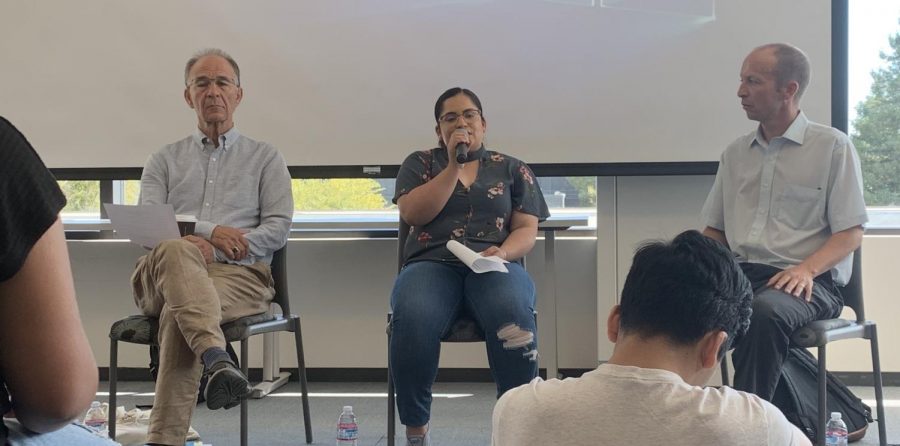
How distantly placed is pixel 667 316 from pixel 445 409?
2.36 meters

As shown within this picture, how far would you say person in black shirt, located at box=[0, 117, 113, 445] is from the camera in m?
0.86

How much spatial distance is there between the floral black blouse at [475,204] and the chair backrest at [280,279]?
16.1 inches

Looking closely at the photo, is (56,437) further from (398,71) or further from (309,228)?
(309,228)

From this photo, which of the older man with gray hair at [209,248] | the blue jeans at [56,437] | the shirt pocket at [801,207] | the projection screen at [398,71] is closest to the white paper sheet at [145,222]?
the older man with gray hair at [209,248]

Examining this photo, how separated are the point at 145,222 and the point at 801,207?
1941 millimetres

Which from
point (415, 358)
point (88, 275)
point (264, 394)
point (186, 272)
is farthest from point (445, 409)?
point (88, 275)

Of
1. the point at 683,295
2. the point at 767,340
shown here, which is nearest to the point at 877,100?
the point at 767,340

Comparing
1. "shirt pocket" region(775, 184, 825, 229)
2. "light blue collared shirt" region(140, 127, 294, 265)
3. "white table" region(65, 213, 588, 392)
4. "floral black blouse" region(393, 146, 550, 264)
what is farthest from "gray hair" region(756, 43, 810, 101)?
"light blue collared shirt" region(140, 127, 294, 265)

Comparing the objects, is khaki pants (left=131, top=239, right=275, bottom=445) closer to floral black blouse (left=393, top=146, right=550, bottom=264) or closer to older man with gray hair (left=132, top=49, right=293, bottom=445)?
older man with gray hair (left=132, top=49, right=293, bottom=445)

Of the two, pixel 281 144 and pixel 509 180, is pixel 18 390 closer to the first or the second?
pixel 509 180

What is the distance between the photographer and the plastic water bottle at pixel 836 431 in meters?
2.67

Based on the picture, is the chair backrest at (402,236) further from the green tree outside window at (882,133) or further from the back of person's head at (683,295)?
the green tree outside window at (882,133)

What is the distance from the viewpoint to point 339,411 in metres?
3.30

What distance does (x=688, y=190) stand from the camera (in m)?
3.56
